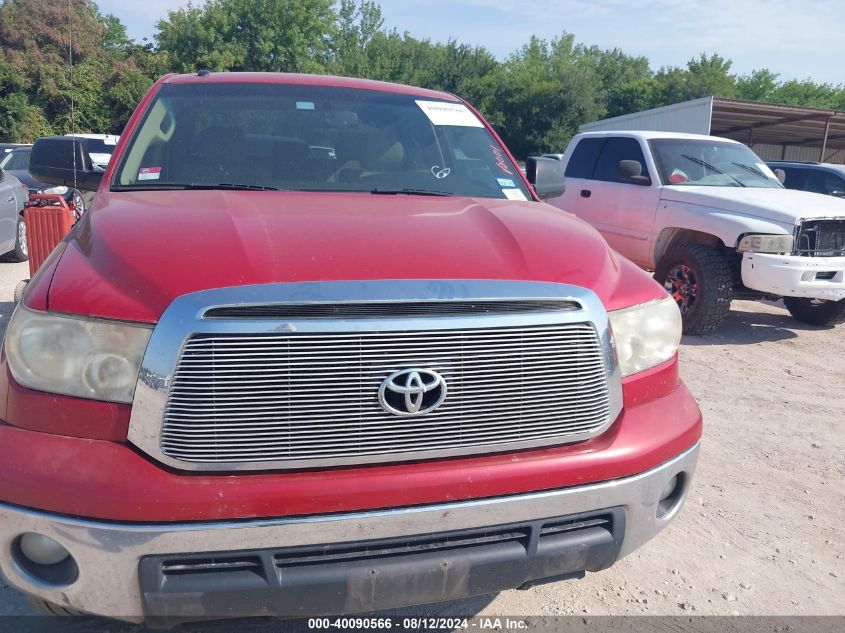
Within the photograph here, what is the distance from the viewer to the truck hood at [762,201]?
6.10 meters

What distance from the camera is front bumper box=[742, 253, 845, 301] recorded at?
5.97 meters

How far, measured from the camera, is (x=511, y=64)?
65125mm

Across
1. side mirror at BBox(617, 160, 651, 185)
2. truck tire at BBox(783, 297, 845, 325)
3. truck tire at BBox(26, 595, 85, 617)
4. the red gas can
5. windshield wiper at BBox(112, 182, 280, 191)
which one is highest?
side mirror at BBox(617, 160, 651, 185)

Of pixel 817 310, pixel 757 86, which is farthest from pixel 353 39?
pixel 817 310

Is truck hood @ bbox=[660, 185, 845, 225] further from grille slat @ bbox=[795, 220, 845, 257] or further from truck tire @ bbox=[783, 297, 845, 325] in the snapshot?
truck tire @ bbox=[783, 297, 845, 325]

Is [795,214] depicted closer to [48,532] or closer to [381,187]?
[381,187]

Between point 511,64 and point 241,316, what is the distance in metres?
68.4

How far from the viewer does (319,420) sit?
173 cm

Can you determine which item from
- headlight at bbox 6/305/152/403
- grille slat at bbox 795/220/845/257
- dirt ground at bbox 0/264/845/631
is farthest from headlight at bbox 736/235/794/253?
headlight at bbox 6/305/152/403

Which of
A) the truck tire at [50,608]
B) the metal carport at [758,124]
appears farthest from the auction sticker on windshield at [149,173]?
the metal carport at [758,124]

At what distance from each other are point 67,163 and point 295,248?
78.3 inches

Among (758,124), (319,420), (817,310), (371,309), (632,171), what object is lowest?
(817,310)

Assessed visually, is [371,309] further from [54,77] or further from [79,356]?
[54,77]

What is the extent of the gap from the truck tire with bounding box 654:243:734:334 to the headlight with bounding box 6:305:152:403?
525 cm
